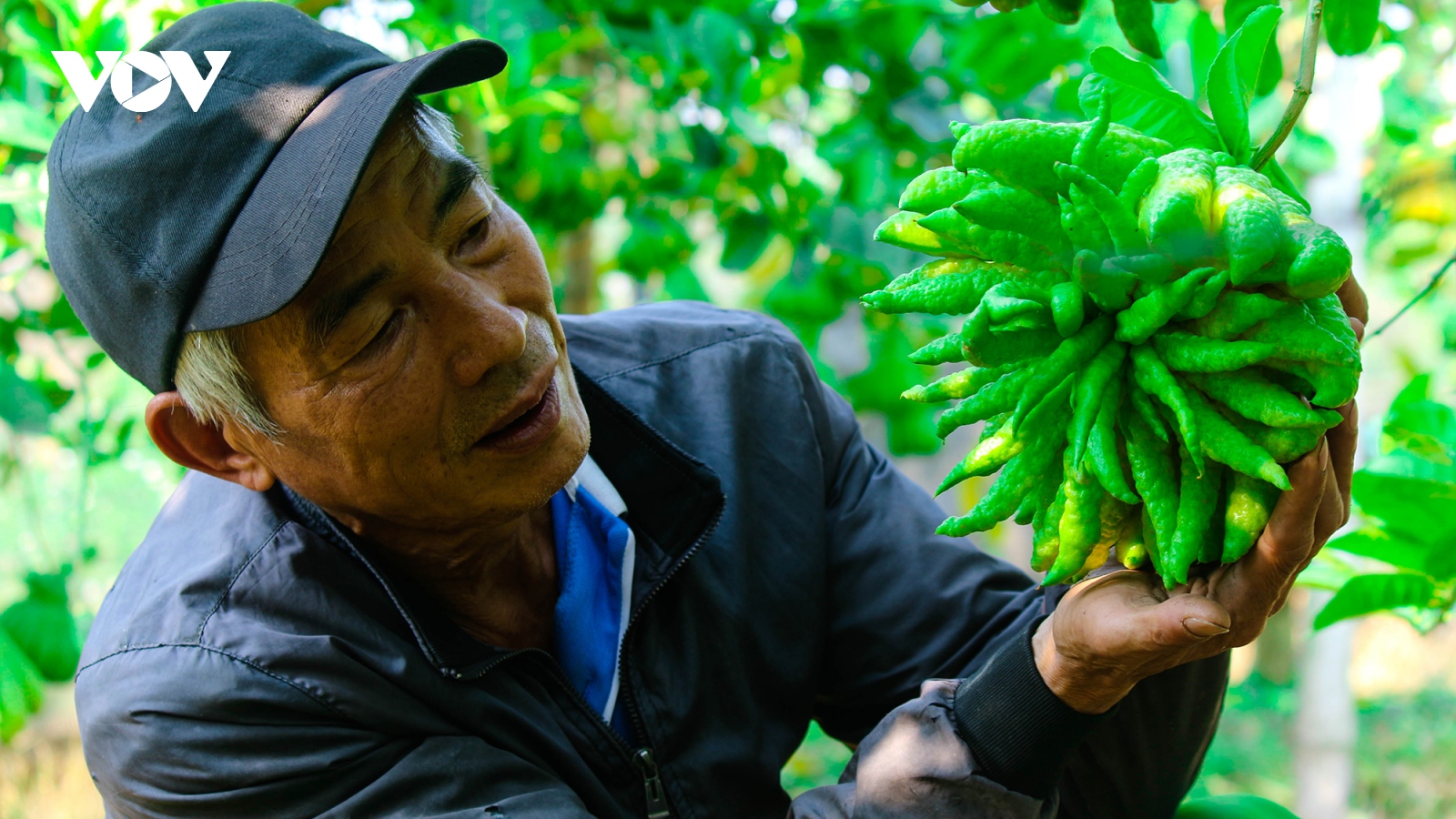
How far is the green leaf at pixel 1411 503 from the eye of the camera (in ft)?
4.82

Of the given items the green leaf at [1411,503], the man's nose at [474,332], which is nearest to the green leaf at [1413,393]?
the green leaf at [1411,503]

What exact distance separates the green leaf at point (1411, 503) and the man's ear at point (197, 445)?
1581mm

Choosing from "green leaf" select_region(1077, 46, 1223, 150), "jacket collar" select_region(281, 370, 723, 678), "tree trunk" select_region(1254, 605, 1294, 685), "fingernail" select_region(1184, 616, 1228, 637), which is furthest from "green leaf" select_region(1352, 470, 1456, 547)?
"tree trunk" select_region(1254, 605, 1294, 685)

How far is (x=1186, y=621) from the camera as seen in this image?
112 centimetres

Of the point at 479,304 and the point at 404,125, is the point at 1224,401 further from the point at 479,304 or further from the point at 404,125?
the point at 404,125

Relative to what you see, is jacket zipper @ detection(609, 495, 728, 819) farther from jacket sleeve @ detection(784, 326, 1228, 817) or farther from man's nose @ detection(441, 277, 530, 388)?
man's nose @ detection(441, 277, 530, 388)

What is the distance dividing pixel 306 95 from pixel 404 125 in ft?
0.48

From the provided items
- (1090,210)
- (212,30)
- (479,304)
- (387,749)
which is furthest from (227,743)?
(1090,210)

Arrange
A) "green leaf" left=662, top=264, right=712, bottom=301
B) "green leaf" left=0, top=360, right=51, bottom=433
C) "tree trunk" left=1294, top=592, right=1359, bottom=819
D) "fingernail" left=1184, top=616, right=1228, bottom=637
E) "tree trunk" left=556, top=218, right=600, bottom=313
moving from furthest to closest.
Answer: "tree trunk" left=1294, top=592, right=1359, bottom=819 < "tree trunk" left=556, top=218, right=600, bottom=313 < "green leaf" left=662, top=264, right=712, bottom=301 < "green leaf" left=0, top=360, right=51, bottom=433 < "fingernail" left=1184, top=616, right=1228, bottom=637

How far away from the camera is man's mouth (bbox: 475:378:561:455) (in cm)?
155

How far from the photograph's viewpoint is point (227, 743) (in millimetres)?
1530

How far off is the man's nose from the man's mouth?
0.09 metres

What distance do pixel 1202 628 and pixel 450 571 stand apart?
45.5 inches

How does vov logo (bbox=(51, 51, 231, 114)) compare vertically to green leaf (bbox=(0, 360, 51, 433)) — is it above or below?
above
